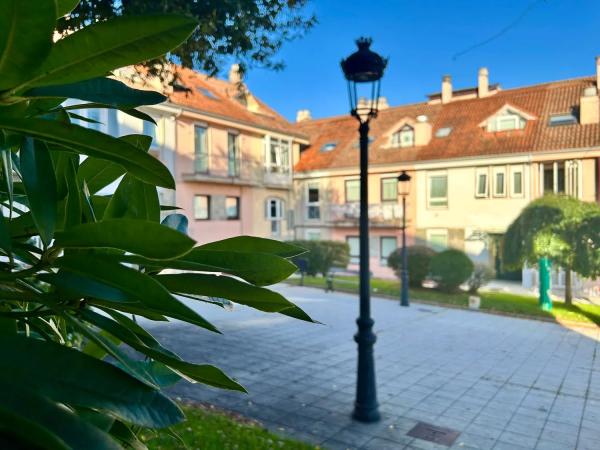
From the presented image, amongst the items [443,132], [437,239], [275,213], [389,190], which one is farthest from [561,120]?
[275,213]

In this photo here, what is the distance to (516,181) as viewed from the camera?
2308 cm

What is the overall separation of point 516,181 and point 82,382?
24.9 meters

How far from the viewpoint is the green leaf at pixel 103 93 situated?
0.66 meters

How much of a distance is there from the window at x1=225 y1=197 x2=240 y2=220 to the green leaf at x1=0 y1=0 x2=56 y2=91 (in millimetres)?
24816

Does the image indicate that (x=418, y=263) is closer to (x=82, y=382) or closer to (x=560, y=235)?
(x=560, y=235)

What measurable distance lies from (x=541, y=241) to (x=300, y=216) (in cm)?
1615

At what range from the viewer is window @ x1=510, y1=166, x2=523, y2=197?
2292 centimetres

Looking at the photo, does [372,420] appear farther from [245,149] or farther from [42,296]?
[245,149]

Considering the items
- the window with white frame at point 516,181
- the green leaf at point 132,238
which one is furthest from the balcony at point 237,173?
the green leaf at point 132,238

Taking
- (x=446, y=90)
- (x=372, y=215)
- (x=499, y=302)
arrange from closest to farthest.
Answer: (x=499, y=302)
(x=372, y=215)
(x=446, y=90)

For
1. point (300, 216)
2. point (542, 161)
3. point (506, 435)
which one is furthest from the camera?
point (300, 216)

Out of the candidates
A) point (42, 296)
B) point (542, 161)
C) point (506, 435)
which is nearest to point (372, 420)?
point (506, 435)

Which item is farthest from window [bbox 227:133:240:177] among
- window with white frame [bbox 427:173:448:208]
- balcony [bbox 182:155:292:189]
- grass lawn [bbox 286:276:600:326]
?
window with white frame [bbox 427:173:448:208]

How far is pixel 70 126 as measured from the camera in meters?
0.65
